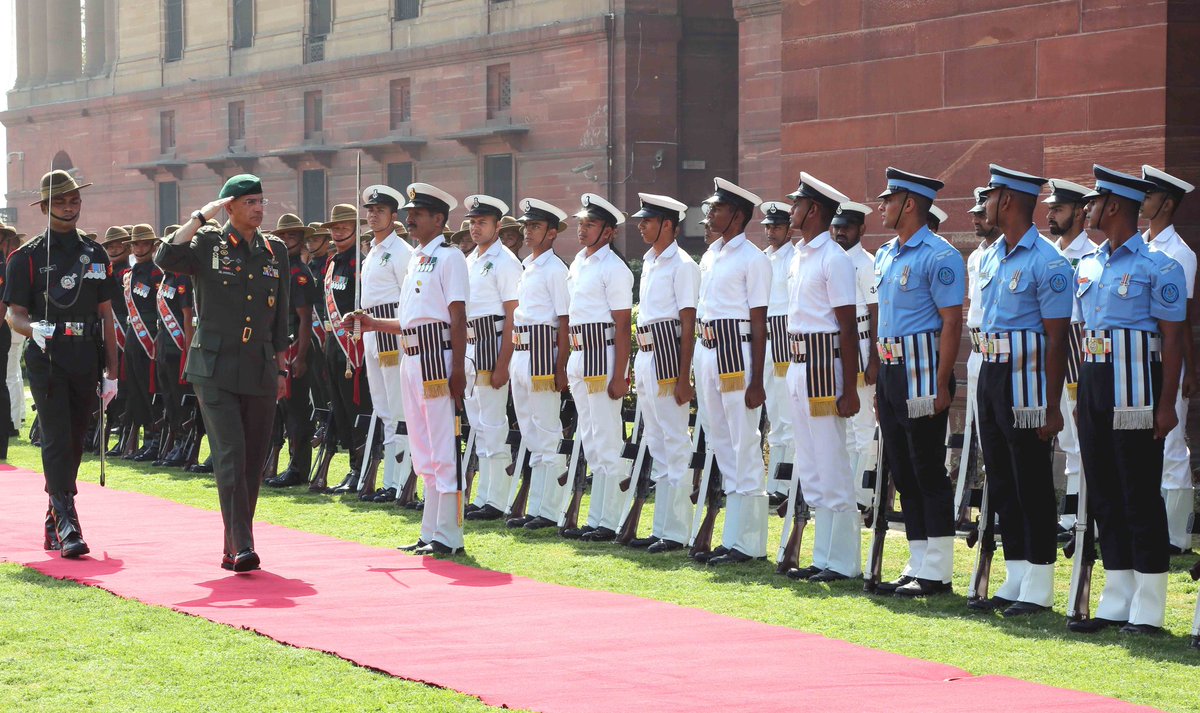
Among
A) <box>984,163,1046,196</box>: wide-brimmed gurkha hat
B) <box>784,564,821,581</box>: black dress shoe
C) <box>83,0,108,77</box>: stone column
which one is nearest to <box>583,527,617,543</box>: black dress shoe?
<box>784,564,821,581</box>: black dress shoe

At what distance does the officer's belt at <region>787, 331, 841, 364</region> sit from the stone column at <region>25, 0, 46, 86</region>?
55.2 m

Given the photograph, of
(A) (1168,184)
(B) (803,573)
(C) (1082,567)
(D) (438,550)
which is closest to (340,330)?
(D) (438,550)

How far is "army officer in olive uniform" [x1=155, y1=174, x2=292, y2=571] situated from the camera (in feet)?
33.0

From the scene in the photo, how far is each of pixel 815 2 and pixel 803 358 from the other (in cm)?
610

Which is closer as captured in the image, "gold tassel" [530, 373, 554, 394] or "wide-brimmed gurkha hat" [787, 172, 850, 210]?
"wide-brimmed gurkha hat" [787, 172, 850, 210]

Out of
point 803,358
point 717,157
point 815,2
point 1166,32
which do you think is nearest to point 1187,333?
point 803,358

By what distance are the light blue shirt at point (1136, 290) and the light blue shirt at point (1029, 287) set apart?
0.18 meters

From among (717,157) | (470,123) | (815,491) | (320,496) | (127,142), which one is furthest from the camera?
(127,142)

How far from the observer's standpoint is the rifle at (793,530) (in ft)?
33.3

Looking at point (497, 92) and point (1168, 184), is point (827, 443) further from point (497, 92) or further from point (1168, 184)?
point (497, 92)

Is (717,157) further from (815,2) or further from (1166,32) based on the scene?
(1166,32)

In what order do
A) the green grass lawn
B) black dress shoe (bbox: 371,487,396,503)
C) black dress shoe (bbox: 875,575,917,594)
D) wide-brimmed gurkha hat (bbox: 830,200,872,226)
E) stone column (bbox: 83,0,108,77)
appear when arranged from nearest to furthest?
1. the green grass lawn
2. black dress shoe (bbox: 875,575,917,594)
3. wide-brimmed gurkha hat (bbox: 830,200,872,226)
4. black dress shoe (bbox: 371,487,396,503)
5. stone column (bbox: 83,0,108,77)

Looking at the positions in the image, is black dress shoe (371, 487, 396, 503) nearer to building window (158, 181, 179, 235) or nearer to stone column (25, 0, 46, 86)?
building window (158, 181, 179, 235)

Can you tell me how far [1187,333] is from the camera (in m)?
8.57
